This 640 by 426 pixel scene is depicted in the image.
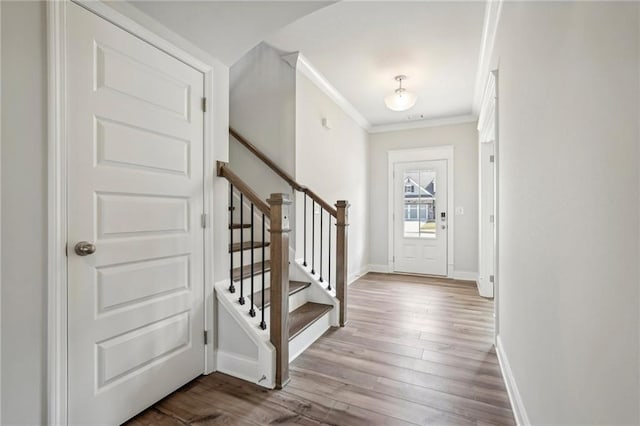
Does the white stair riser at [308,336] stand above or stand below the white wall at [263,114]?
below

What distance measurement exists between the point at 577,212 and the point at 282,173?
2.53 m

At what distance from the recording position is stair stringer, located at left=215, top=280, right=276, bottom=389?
6.39 feet

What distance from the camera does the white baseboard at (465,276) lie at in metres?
4.98

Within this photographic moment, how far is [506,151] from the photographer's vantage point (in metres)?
2.11

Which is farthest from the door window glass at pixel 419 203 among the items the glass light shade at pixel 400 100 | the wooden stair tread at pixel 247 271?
the wooden stair tread at pixel 247 271

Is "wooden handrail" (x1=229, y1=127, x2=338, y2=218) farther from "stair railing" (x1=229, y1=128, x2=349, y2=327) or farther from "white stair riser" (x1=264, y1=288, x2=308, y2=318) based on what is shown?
"white stair riser" (x1=264, y1=288, x2=308, y2=318)

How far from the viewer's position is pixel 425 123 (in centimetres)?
528

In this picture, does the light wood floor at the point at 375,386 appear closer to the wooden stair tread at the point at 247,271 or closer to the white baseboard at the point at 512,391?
the white baseboard at the point at 512,391

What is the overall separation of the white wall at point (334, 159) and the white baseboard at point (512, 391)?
2028mm

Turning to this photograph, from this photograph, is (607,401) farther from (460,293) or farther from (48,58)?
(460,293)

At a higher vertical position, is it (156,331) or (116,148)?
(116,148)

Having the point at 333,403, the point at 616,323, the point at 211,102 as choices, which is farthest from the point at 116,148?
the point at 616,323

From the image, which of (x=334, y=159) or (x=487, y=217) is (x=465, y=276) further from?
(x=334, y=159)

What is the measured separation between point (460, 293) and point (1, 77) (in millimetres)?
4565
